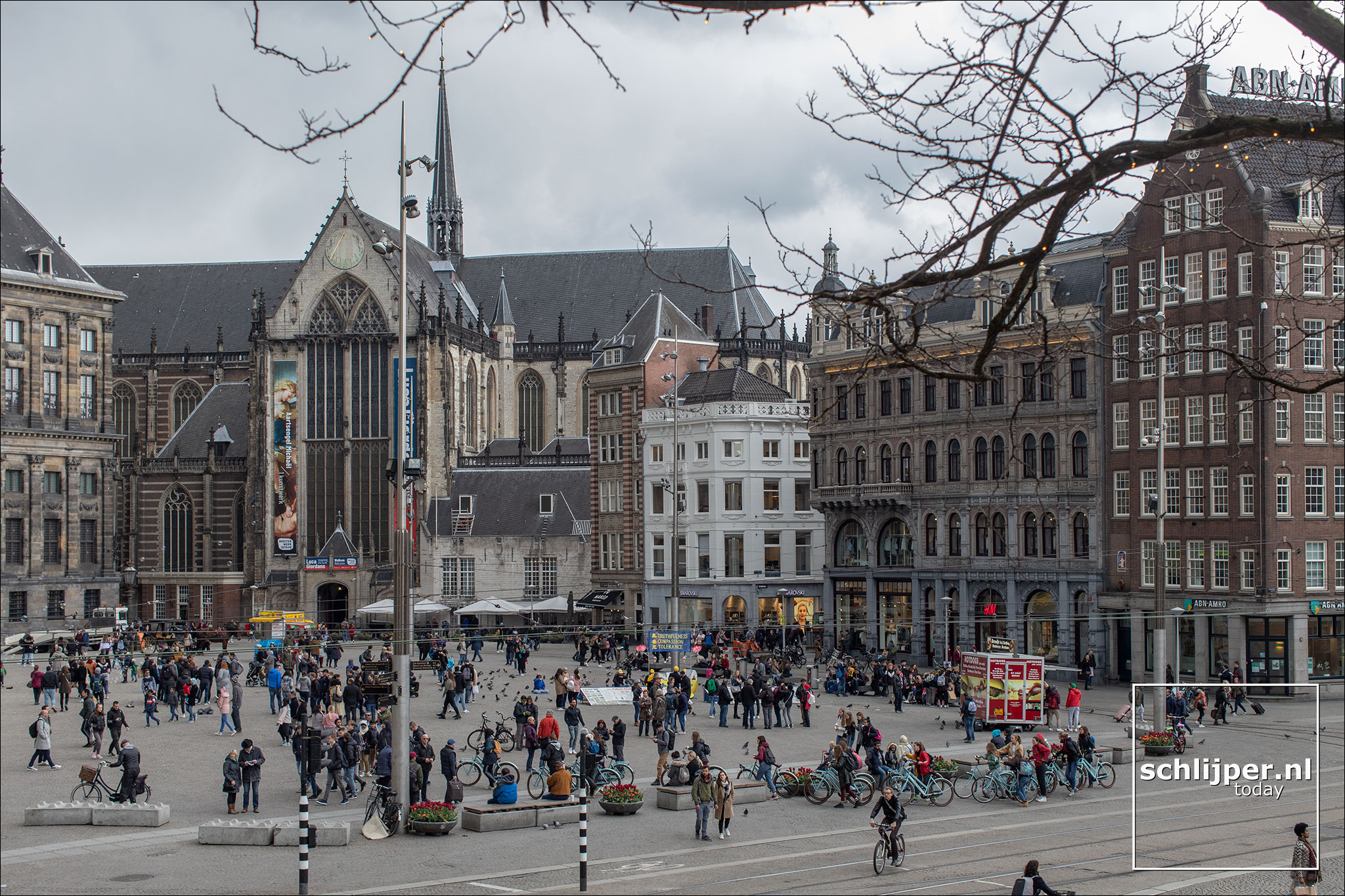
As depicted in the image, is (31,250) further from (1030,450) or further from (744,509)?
(1030,450)

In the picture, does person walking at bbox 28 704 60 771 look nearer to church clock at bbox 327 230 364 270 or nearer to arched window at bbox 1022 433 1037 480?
arched window at bbox 1022 433 1037 480

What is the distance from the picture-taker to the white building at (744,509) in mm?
64688

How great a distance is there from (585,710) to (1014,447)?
3376 centimetres

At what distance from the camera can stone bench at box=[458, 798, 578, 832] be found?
78.7ft

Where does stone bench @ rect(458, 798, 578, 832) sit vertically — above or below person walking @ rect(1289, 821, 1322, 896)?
below

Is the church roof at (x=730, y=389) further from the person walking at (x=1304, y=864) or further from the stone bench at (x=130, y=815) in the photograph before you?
the person walking at (x=1304, y=864)

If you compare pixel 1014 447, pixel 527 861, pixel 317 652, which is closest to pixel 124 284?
pixel 317 652

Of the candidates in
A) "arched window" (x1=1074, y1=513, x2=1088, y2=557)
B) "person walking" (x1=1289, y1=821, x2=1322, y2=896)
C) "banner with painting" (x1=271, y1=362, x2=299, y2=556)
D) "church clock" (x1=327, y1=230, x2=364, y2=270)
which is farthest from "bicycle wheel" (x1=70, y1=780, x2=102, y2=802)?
"church clock" (x1=327, y1=230, x2=364, y2=270)

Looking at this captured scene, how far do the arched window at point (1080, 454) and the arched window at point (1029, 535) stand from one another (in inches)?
94.8

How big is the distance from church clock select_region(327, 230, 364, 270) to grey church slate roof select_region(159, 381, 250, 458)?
455 inches

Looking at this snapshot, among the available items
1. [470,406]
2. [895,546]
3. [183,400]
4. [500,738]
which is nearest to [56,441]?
[470,406]

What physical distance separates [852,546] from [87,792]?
1601 inches

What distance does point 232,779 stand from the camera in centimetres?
2534

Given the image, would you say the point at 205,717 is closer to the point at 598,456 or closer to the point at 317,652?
the point at 317,652
